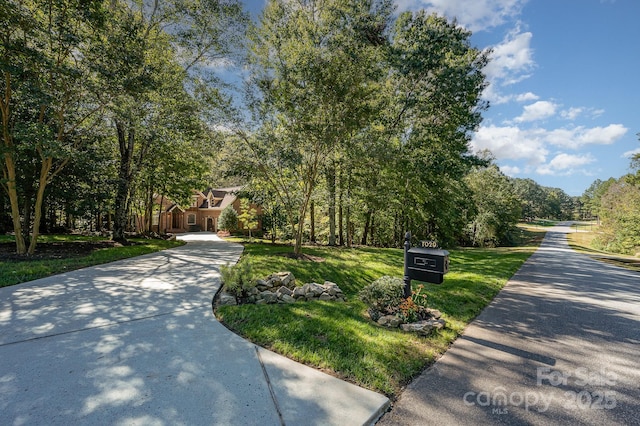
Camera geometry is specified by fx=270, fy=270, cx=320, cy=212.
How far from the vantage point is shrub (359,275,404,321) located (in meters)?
4.28

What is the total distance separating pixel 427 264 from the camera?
392 centimetres

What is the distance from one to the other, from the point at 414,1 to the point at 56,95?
12.9 meters

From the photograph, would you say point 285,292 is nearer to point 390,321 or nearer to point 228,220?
point 390,321

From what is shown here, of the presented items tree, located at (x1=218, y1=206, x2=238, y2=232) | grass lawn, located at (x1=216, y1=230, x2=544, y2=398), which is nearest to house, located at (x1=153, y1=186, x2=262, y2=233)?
tree, located at (x1=218, y1=206, x2=238, y2=232)

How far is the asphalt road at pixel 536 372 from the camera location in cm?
223

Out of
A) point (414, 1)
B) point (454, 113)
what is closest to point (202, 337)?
point (454, 113)

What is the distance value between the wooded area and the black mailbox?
533cm

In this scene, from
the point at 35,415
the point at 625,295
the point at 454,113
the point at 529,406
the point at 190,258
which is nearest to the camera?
the point at 35,415

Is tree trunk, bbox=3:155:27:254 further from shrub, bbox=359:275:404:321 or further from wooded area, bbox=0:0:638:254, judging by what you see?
shrub, bbox=359:275:404:321

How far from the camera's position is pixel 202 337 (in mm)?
3299

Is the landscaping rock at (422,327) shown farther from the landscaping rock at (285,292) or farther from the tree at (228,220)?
the tree at (228,220)

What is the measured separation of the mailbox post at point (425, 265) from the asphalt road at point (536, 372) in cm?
93

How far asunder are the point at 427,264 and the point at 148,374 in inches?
139

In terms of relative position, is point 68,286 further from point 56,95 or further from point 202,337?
point 56,95
